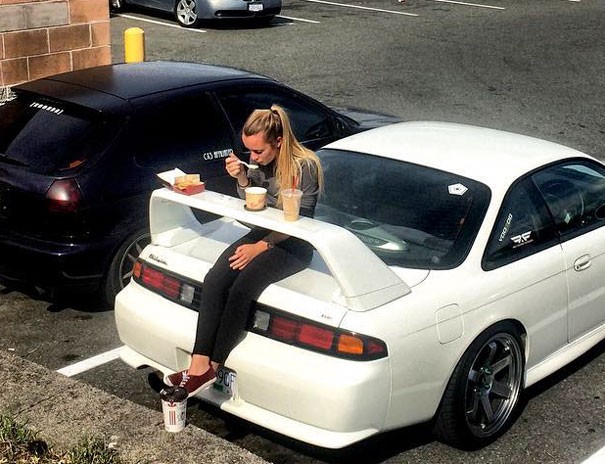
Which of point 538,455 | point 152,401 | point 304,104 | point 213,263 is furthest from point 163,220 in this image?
point 304,104

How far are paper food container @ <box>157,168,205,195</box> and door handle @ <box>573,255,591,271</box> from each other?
6.94 ft

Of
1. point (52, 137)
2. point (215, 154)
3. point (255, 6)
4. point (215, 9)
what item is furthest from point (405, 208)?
point (255, 6)

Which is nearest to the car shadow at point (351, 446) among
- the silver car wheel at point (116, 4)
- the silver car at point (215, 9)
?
the silver car at point (215, 9)

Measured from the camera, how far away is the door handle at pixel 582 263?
17.6 feet

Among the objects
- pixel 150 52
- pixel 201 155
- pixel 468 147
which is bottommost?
pixel 150 52

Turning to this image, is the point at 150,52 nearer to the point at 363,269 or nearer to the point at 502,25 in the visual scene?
the point at 502,25

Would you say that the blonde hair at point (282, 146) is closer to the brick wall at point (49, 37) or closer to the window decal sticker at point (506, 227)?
the window decal sticker at point (506, 227)

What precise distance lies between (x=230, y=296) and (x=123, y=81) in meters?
3.02

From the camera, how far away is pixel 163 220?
5.15 metres

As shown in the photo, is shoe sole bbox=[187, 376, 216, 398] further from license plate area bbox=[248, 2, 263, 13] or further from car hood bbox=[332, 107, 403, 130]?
license plate area bbox=[248, 2, 263, 13]

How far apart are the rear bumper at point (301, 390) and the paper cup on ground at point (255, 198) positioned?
601mm

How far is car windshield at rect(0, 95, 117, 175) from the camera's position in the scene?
634cm

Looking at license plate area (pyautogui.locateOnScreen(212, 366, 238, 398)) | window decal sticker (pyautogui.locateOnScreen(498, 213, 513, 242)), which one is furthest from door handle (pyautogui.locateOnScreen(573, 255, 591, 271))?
license plate area (pyautogui.locateOnScreen(212, 366, 238, 398))

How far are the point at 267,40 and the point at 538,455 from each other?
14.3 m
